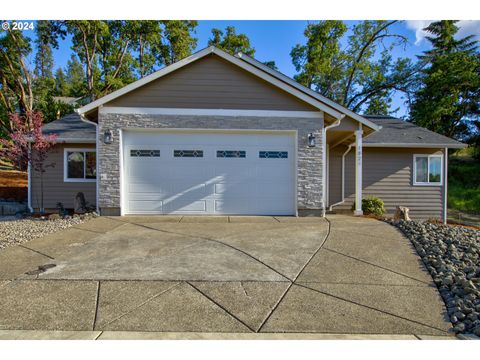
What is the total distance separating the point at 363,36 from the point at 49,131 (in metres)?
23.9

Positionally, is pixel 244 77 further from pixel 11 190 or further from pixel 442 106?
pixel 442 106

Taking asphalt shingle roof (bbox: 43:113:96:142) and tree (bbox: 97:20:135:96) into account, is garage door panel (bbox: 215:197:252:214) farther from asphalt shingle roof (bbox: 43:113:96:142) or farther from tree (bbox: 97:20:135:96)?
tree (bbox: 97:20:135:96)

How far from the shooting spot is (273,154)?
8.21m

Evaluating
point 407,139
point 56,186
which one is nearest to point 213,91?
point 56,186

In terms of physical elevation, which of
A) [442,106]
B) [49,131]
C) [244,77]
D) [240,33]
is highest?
[240,33]

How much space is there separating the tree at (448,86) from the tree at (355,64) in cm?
215

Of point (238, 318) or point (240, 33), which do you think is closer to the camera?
point (238, 318)

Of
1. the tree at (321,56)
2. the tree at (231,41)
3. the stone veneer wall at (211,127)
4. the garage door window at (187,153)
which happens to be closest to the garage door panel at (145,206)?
the stone veneer wall at (211,127)

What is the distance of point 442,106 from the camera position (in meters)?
19.1

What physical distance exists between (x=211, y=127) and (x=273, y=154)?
2.04 meters

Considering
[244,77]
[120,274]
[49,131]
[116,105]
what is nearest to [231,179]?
[244,77]

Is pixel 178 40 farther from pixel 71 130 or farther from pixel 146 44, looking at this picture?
pixel 71 130

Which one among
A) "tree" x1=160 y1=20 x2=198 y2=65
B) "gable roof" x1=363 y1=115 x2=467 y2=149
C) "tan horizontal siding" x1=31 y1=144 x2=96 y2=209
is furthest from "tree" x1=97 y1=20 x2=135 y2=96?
"gable roof" x1=363 y1=115 x2=467 y2=149

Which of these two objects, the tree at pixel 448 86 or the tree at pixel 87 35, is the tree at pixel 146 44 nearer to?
the tree at pixel 87 35
